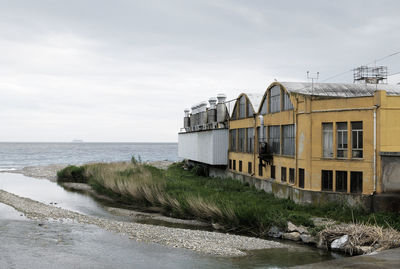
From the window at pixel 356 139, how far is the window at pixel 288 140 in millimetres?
5361

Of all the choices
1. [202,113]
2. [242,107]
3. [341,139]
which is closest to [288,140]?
[341,139]

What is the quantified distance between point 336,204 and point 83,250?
1669 centimetres

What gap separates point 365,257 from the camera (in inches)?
711

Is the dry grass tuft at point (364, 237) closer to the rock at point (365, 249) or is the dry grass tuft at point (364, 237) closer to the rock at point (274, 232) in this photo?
the rock at point (365, 249)

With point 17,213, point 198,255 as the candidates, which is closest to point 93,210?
point 17,213

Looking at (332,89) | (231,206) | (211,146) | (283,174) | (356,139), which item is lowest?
(231,206)

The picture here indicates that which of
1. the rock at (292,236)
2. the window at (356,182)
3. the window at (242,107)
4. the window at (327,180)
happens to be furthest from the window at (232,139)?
the rock at (292,236)

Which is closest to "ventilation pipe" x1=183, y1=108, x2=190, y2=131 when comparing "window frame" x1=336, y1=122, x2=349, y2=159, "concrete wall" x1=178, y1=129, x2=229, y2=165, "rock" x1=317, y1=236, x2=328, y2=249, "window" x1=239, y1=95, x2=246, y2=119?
"concrete wall" x1=178, y1=129, x2=229, y2=165

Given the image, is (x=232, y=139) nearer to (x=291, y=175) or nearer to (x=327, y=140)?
(x=291, y=175)

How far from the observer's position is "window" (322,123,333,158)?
29.9m

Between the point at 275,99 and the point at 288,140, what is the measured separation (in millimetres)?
4470

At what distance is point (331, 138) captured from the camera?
29938mm

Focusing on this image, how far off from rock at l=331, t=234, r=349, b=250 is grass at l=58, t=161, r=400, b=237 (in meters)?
1.72

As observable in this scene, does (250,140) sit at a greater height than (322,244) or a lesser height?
greater
